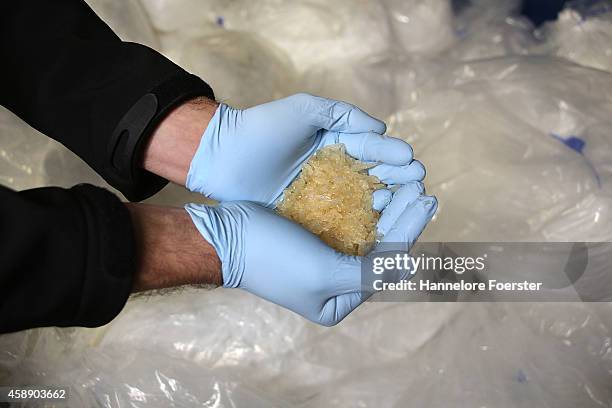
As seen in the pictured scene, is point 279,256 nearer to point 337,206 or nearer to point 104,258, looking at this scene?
point 337,206

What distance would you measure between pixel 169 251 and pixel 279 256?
0.55 feet

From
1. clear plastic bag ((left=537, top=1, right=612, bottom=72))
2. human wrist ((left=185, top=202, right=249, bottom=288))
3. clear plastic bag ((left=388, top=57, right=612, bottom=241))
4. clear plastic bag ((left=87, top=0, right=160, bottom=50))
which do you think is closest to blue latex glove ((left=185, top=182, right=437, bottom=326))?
human wrist ((left=185, top=202, right=249, bottom=288))

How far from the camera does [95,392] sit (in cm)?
112

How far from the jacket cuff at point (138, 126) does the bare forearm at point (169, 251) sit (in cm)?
9

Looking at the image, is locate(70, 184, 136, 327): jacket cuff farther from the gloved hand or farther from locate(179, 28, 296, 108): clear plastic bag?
locate(179, 28, 296, 108): clear plastic bag

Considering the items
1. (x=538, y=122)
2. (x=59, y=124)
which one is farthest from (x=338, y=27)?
(x=59, y=124)

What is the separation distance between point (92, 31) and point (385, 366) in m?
0.83

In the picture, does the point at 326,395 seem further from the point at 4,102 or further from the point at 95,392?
the point at 4,102

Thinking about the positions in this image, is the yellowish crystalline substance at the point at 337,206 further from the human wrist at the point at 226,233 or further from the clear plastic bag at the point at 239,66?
the clear plastic bag at the point at 239,66

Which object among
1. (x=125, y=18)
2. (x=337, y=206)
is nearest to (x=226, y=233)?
(x=337, y=206)

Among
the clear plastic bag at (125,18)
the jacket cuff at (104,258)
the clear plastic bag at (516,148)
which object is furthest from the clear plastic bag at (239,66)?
the jacket cuff at (104,258)

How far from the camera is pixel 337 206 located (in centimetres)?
99

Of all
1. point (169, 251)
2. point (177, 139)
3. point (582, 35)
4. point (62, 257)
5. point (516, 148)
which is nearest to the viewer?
point (62, 257)

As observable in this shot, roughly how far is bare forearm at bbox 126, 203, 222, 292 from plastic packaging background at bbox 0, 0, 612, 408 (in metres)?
0.30
